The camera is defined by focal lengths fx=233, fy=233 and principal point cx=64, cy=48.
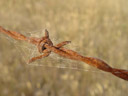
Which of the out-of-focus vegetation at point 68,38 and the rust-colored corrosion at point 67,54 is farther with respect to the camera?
the out-of-focus vegetation at point 68,38

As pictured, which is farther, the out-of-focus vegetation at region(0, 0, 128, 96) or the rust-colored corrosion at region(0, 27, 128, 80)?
the out-of-focus vegetation at region(0, 0, 128, 96)

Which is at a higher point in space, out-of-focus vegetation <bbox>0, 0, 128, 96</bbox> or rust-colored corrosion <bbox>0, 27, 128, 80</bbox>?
out-of-focus vegetation <bbox>0, 0, 128, 96</bbox>

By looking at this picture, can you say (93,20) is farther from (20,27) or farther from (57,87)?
(57,87)

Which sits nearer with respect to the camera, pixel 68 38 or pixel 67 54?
pixel 67 54

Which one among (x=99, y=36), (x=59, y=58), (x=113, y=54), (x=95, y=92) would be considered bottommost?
(x=59, y=58)

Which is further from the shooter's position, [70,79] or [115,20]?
[115,20]

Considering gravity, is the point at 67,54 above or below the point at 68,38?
below

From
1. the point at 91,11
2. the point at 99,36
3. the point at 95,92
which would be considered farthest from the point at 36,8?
the point at 95,92

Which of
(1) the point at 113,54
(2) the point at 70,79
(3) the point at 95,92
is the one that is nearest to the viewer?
(3) the point at 95,92
